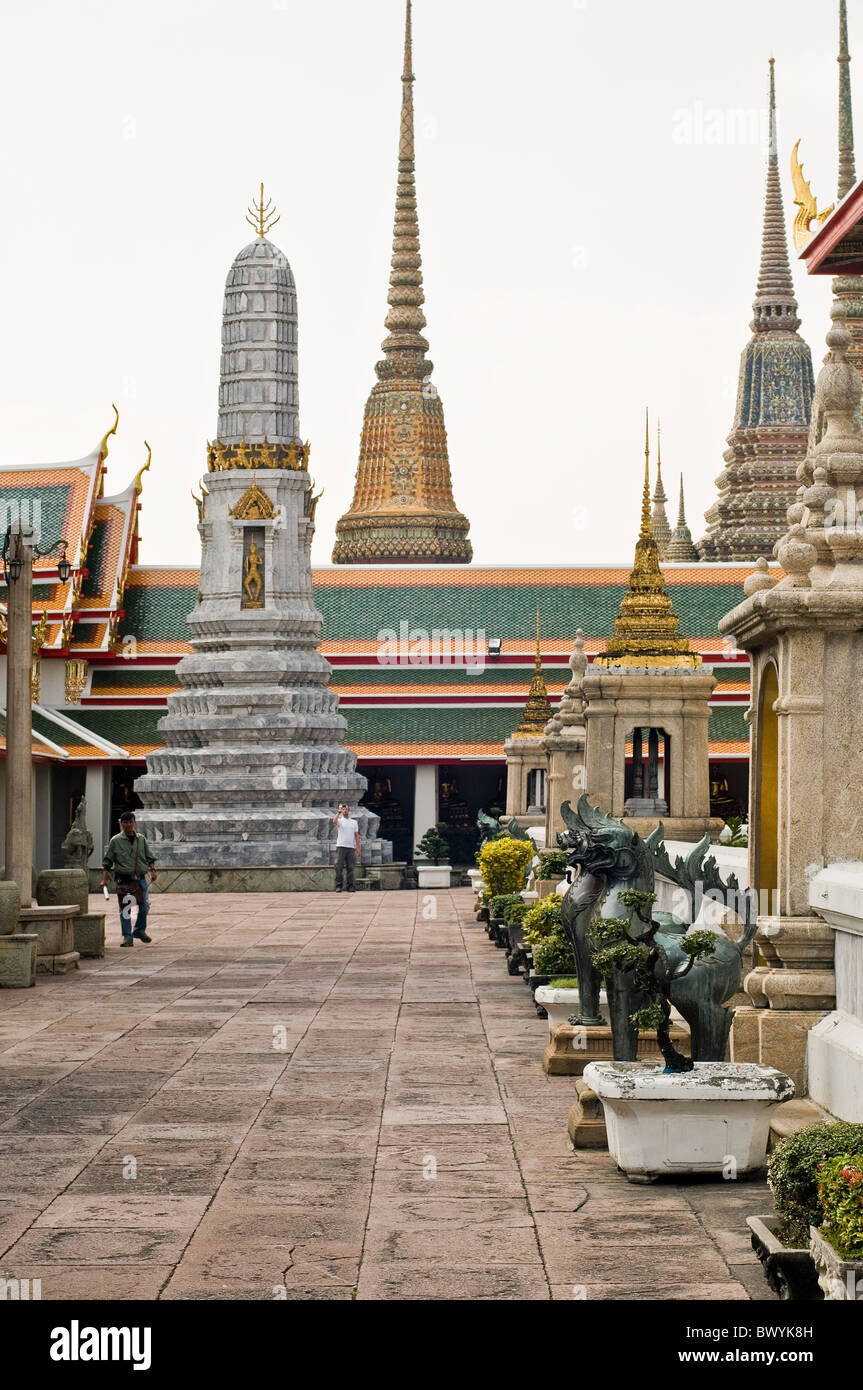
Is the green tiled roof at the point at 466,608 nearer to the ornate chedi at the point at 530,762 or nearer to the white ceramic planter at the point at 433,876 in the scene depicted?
the white ceramic planter at the point at 433,876

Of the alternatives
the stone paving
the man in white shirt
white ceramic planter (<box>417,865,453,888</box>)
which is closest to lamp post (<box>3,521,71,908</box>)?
the stone paving

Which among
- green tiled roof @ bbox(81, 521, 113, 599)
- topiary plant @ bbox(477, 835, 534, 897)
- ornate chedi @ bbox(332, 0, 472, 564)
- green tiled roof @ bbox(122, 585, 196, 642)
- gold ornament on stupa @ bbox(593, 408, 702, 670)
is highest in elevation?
ornate chedi @ bbox(332, 0, 472, 564)

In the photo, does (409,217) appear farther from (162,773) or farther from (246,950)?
(246,950)

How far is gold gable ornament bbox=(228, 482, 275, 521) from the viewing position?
138 ft

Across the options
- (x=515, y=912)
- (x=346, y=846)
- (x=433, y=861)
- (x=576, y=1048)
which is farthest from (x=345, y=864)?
(x=576, y=1048)

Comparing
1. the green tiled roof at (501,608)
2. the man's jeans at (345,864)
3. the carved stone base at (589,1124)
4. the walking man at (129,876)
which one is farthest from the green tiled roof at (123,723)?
the carved stone base at (589,1124)

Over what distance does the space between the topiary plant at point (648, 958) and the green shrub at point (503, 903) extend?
11931 mm

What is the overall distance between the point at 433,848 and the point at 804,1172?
37184 mm

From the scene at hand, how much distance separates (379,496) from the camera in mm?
71500

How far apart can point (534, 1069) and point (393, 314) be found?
2486 inches

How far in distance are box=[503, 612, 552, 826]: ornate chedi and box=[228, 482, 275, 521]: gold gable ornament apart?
7.63 m

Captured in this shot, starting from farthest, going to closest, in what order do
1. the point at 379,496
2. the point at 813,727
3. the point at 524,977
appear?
the point at 379,496 → the point at 524,977 → the point at 813,727

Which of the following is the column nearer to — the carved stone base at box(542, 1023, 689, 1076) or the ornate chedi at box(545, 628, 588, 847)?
the ornate chedi at box(545, 628, 588, 847)
